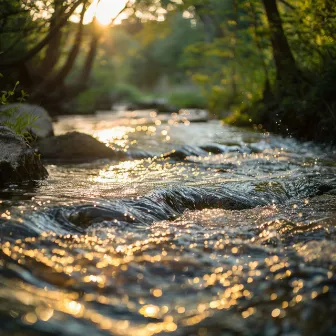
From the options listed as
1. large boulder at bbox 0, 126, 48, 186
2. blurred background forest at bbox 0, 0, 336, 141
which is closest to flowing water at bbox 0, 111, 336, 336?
large boulder at bbox 0, 126, 48, 186

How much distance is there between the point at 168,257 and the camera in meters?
3.06

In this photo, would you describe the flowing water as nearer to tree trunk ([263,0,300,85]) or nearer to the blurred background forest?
the blurred background forest

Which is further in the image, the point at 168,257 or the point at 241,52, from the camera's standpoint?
the point at 241,52

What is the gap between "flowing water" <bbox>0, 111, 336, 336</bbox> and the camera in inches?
91.7

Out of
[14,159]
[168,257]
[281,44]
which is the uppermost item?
[281,44]

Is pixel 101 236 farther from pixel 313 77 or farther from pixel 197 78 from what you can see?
pixel 197 78

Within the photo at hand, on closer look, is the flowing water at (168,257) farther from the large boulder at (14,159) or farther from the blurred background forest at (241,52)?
the blurred background forest at (241,52)

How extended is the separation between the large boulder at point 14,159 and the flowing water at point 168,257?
9.5 inches

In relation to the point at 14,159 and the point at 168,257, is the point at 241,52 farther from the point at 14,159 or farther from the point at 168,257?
the point at 168,257

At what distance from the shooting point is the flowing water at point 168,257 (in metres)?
2.33

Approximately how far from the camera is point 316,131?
952 cm

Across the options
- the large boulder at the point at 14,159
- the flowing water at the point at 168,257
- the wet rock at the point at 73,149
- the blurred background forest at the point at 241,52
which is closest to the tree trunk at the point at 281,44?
the blurred background forest at the point at 241,52

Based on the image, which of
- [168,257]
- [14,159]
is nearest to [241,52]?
[14,159]

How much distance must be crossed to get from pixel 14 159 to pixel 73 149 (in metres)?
2.84
